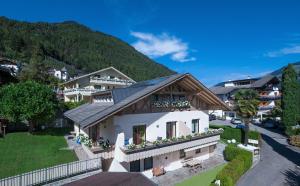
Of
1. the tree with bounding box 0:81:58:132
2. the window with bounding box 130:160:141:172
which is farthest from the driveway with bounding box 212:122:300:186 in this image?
the tree with bounding box 0:81:58:132

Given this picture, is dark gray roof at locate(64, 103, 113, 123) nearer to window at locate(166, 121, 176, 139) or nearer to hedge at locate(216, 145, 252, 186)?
window at locate(166, 121, 176, 139)

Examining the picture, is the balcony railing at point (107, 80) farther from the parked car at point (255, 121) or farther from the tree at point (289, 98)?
the tree at point (289, 98)

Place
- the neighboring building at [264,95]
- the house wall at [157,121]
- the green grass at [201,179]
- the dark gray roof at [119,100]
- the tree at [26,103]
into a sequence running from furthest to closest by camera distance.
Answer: the neighboring building at [264,95] < the tree at [26,103] < the green grass at [201,179] < the house wall at [157,121] < the dark gray roof at [119,100]

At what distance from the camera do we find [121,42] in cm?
17625

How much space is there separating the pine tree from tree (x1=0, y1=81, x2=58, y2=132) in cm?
3911

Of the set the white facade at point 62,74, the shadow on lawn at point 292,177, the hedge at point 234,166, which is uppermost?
the white facade at point 62,74

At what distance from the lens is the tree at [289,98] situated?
41875 mm

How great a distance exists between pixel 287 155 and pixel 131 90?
22.7m

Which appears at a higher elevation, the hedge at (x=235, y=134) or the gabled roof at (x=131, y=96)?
the gabled roof at (x=131, y=96)

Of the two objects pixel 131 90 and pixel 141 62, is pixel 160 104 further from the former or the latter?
pixel 141 62

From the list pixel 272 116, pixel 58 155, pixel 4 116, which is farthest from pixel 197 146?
pixel 272 116

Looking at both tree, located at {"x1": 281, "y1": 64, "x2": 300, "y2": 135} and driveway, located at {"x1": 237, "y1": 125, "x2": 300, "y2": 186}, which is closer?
driveway, located at {"x1": 237, "y1": 125, "x2": 300, "y2": 186}

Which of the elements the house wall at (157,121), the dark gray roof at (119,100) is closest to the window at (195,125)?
the house wall at (157,121)

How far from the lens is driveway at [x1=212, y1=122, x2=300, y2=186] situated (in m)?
21.7
